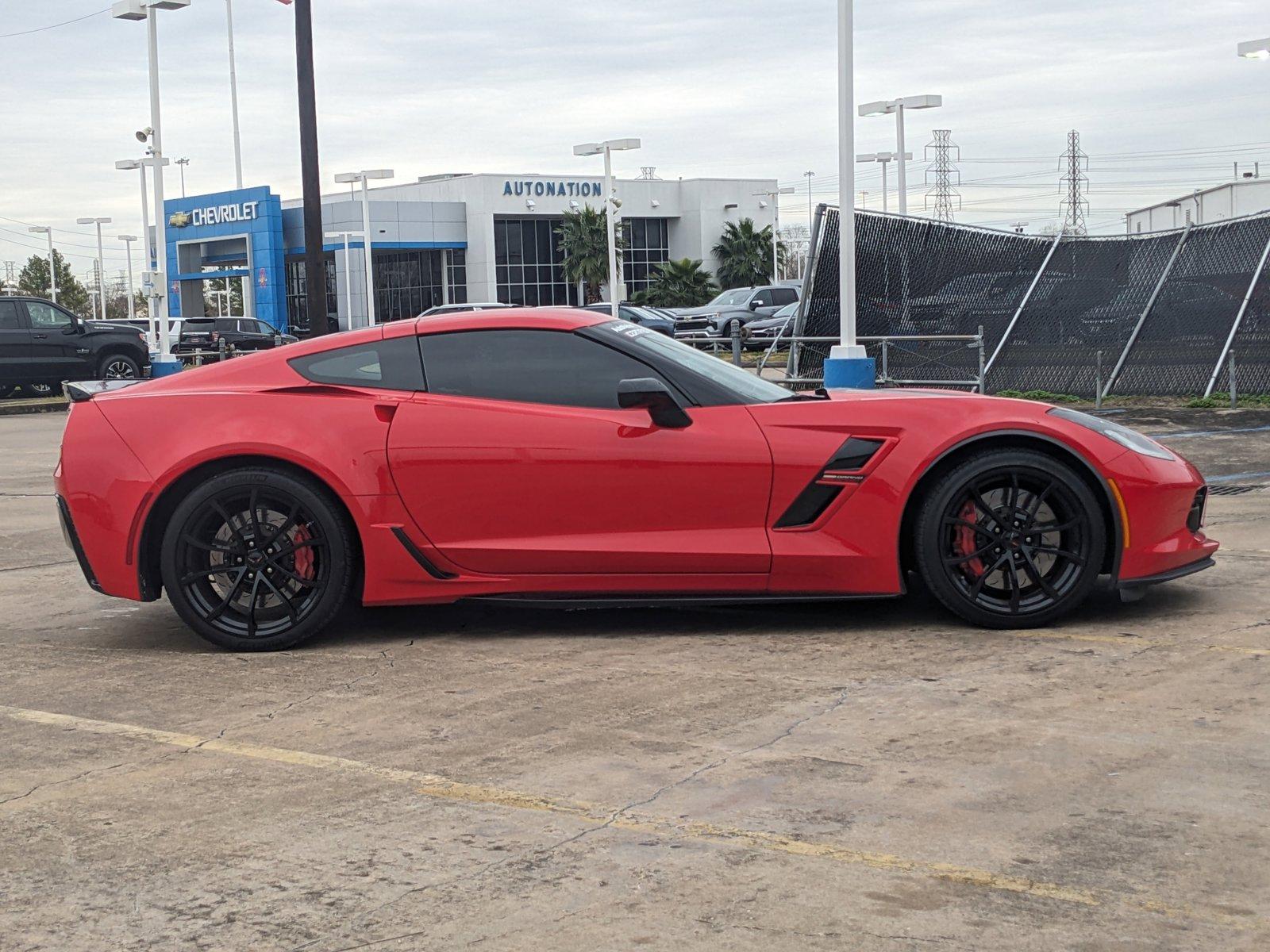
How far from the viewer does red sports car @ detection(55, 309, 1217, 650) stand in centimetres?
→ 560

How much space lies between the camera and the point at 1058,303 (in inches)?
691

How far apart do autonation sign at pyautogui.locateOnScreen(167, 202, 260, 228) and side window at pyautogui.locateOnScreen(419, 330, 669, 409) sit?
207 feet

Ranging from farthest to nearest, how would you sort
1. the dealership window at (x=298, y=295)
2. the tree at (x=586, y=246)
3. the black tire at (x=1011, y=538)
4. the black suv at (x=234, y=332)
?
the tree at (x=586, y=246), the dealership window at (x=298, y=295), the black suv at (x=234, y=332), the black tire at (x=1011, y=538)

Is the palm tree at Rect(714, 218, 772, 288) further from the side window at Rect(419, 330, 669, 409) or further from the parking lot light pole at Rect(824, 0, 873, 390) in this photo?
the side window at Rect(419, 330, 669, 409)

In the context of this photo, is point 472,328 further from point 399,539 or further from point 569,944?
point 569,944

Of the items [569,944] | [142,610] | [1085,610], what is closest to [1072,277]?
[1085,610]

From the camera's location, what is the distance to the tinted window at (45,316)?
81.8ft

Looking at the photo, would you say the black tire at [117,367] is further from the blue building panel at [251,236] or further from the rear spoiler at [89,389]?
the blue building panel at [251,236]

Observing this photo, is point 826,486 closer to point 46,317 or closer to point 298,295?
point 46,317

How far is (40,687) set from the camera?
5.28m

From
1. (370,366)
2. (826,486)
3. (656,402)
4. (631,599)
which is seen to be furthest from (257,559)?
(826,486)

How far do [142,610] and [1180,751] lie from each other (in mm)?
4649

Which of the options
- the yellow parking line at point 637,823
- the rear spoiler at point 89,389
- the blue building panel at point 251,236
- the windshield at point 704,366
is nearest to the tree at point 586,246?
the blue building panel at point 251,236

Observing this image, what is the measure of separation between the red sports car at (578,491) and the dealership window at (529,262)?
6267cm
